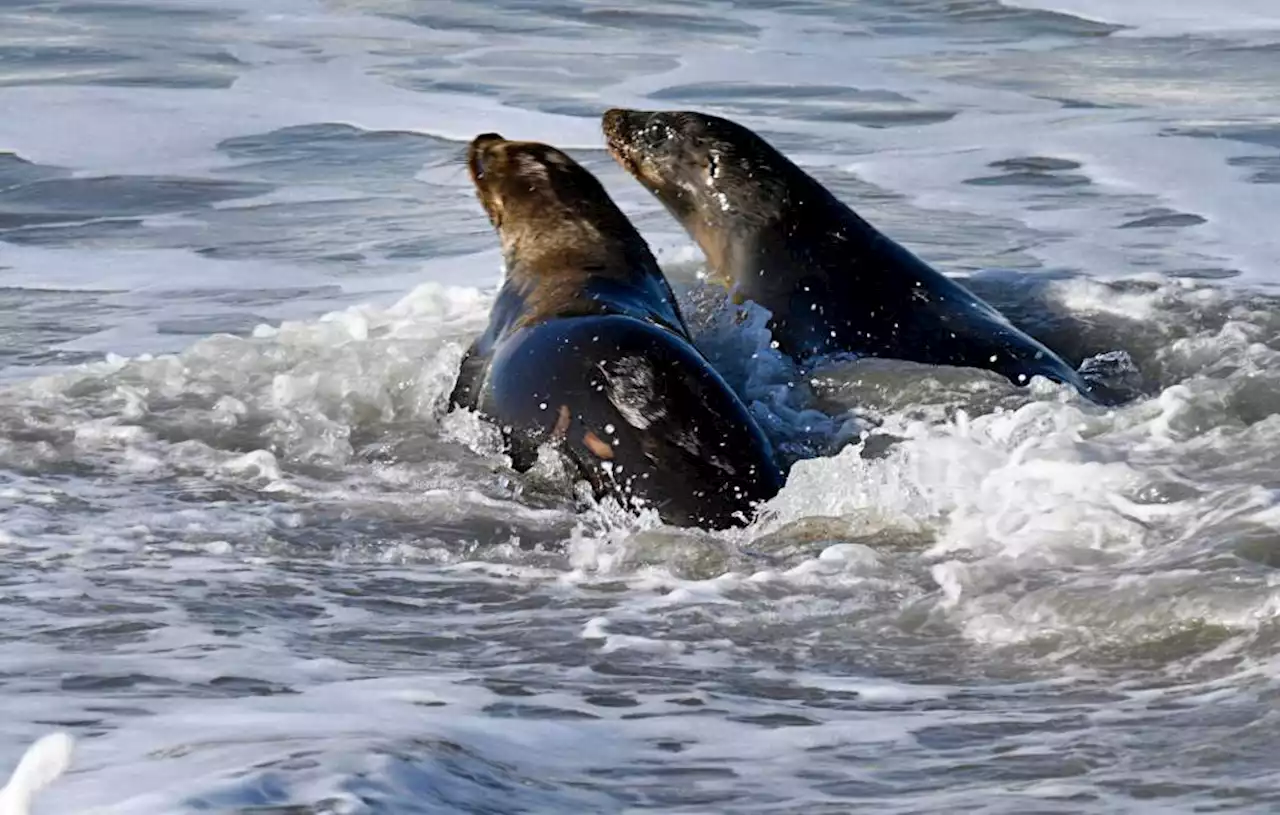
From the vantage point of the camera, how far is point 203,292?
28.6 ft

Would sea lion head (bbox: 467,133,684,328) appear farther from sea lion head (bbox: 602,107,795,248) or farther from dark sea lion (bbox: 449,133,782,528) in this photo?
sea lion head (bbox: 602,107,795,248)

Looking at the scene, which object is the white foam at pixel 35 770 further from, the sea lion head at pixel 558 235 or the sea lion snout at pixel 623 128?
the sea lion snout at pixel 623 128

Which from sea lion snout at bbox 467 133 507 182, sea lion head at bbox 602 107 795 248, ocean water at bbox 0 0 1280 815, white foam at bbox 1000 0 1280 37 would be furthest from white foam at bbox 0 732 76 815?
white foam at bbox 1000 0 1280 37

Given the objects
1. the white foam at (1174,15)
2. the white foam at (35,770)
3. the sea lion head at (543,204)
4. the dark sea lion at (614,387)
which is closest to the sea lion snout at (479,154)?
the sea lion head at (543,204)

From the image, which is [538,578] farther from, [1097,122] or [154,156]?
[1097,122]

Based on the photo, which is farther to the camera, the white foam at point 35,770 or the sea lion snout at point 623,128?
the sea lion snout at point 623,128

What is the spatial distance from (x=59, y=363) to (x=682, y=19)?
10739mm

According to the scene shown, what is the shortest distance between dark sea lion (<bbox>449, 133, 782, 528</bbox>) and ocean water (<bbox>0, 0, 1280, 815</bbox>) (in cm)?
10

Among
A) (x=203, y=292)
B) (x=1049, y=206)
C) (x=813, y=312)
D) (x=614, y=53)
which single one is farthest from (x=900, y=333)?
(x=614, y=53)

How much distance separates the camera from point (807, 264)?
7141 mm

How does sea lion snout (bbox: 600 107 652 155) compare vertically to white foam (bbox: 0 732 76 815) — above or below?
above

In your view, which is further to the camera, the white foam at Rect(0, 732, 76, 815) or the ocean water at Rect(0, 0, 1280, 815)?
the ocean water at Rect(0, 0, 1280, 815)

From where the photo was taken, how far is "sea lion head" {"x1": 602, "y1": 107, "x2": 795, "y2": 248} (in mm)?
7391

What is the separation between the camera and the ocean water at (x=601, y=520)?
10.7ft
